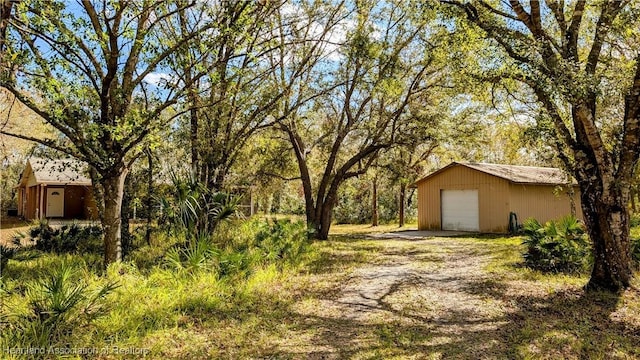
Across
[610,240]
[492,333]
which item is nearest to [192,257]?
[492,333]

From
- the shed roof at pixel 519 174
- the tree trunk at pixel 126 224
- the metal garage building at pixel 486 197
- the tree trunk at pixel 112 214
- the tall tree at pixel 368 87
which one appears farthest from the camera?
the metal garage building at pixel 486 197

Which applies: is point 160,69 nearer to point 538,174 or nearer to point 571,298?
point 571,298

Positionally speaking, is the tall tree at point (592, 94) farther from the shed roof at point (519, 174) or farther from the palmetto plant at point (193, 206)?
the shed roof at point (519, 174)

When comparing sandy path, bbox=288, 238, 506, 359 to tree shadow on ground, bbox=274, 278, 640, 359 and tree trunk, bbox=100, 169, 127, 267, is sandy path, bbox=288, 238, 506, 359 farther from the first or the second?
tree trunk, bbox=100, 169, 127, 267

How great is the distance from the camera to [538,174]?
67.3 feet

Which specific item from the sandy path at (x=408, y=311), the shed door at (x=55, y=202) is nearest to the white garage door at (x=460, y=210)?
the sandy path at (x=408, y=311)

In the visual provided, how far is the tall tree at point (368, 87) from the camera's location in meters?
11.8

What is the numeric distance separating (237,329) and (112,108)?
4.24 metres

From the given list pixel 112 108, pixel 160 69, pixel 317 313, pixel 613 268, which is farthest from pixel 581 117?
pixel 112 108

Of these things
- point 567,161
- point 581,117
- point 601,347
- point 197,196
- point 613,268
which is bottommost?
point 601,347

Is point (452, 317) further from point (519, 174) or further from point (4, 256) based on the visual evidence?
point (519, 174)

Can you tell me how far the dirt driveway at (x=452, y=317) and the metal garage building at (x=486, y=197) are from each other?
995cm

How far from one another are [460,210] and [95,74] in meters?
16.3

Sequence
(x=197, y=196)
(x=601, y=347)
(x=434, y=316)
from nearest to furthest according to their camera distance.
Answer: (x=601, y=347)
(x=434, y=316)
(x=197, y=196)
